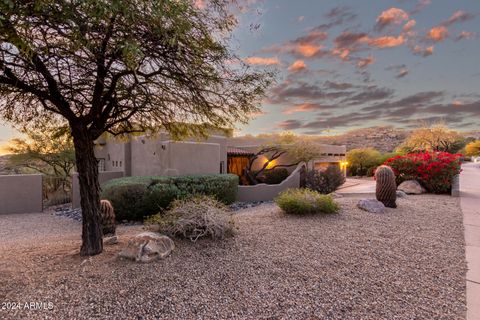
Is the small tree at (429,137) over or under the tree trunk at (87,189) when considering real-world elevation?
over

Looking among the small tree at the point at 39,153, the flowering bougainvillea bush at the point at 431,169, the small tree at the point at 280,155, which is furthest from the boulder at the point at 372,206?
the small tree at the point at 39,153

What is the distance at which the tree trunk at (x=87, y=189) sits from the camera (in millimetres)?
4312

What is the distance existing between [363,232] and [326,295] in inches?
124

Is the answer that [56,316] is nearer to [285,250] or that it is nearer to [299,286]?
[299,286]

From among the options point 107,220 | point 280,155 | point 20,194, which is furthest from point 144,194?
point 280,155

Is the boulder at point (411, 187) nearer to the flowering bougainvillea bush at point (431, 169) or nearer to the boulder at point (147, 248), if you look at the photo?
the flowering bougainvillea bush at point (431, 169)

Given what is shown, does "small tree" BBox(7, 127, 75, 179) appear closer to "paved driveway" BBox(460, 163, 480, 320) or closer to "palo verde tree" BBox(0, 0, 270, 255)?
"palo verde tree" BBox(0, 0, 270, 255)

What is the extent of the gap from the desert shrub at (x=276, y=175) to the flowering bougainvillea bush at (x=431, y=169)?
651 cm

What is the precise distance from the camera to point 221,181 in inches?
430

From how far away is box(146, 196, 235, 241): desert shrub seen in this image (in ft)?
16.2

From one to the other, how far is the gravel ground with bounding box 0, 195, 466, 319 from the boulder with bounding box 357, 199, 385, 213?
2089mm

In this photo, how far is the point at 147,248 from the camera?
13.5 ft

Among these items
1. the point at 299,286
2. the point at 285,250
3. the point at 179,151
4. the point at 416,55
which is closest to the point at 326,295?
the point at 299,286

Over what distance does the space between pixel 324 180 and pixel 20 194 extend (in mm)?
13838
